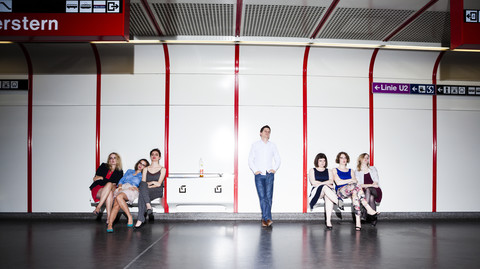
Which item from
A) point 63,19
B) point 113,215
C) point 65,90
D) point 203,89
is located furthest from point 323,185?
point 65,90

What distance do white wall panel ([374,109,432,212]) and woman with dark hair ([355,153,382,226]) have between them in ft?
1.66

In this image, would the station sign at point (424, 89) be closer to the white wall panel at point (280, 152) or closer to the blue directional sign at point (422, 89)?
the blue directional sign at point (422, 89)

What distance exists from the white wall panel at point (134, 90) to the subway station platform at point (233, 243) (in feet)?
6.72

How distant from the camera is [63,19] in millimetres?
3979

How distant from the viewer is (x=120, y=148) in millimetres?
6914

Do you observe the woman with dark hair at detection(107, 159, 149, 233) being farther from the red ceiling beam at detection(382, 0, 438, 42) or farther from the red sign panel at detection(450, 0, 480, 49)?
the red sign panel at detection(450, 0, 480, 49)

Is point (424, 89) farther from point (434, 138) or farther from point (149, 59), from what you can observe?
point (149, 59)

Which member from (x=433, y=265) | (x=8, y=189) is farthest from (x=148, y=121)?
(x=433, y=265)

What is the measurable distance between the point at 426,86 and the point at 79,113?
6245 millimetres

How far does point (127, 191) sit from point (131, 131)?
1.29 m

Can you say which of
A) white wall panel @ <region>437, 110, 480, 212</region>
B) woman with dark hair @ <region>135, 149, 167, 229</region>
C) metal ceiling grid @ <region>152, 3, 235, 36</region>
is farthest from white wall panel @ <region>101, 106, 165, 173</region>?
→ white wall panel @ <region>437, 110, 480, 212</region>

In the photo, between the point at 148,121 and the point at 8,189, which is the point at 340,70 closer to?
the point at 148,121

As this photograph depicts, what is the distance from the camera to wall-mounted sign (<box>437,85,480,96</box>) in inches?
286

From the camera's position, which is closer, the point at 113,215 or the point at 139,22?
the point at 113,215
